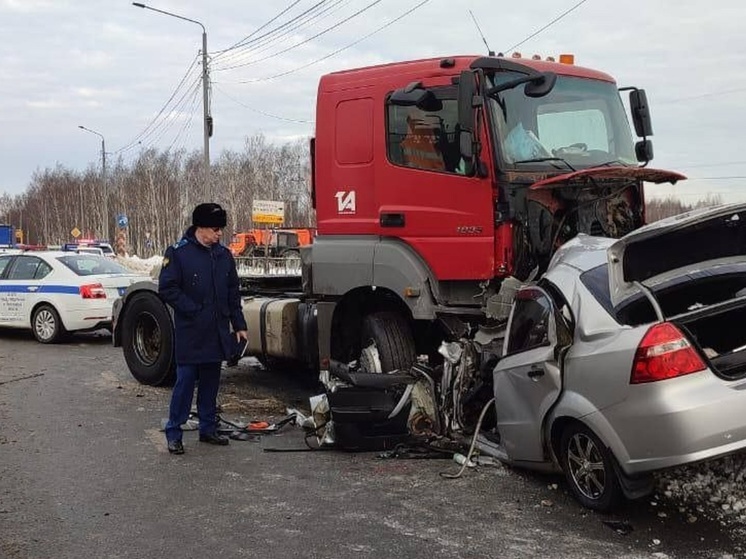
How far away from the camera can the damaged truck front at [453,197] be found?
6.00 metres

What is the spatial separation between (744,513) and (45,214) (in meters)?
98.2

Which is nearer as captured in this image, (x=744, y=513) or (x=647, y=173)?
(x=744, y=513)

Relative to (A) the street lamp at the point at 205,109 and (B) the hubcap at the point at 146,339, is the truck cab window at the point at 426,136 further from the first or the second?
(A) the street lamp at the point at 205,109

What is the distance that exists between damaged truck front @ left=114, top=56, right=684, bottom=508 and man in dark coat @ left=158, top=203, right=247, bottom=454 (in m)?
1.12

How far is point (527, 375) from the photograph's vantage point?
489 cm

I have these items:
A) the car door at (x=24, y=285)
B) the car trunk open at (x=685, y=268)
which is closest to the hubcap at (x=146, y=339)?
the car door at (x=24, y=285)

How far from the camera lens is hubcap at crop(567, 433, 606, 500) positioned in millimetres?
4418

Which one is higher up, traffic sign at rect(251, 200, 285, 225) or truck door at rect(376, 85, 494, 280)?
traffic sign at rect(251, 200, 285, 225)

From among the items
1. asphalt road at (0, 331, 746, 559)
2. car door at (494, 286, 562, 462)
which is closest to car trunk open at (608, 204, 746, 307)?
car door at (494, 286, 562, 462)

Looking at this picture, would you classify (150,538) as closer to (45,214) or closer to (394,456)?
(394,456)

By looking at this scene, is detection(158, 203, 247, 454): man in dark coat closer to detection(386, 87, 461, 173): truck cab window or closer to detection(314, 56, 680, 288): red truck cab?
detection(314, 56, 680, 288): red truck cab

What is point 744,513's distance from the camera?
4246 millimetres

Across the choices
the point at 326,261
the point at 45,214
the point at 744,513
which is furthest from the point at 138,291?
the point at 45,214

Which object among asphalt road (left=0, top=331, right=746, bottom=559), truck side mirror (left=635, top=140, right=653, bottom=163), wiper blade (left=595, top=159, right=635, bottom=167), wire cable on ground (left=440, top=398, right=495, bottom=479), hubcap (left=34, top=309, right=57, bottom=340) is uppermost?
truck side mirror (left=635, top=140, right=653, bottom=163)
